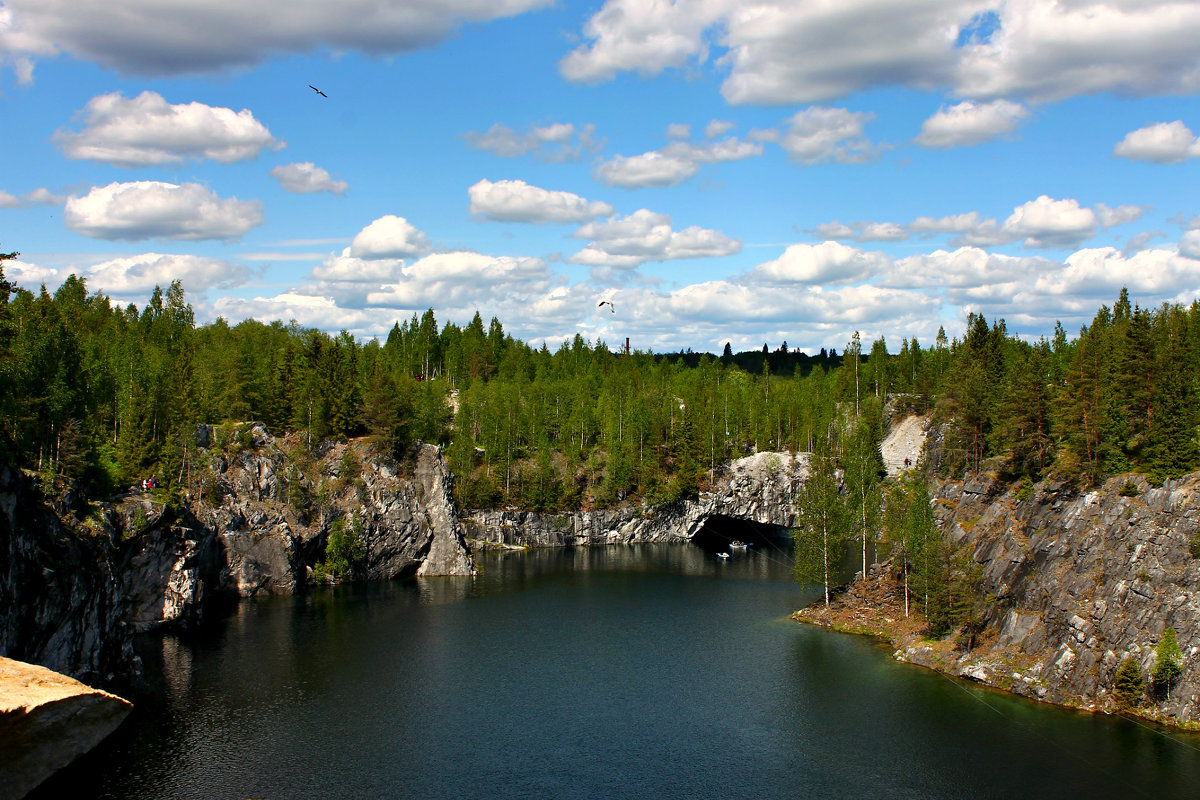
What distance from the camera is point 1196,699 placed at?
4931cm

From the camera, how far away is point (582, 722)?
53000 mm

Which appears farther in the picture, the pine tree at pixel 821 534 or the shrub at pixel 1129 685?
the pine tree at pixel 821 534

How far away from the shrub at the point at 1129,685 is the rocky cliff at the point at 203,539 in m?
63.4

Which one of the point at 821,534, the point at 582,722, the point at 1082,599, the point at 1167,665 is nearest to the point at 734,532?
the point at 821,534

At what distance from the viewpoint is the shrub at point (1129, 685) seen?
2005 inches

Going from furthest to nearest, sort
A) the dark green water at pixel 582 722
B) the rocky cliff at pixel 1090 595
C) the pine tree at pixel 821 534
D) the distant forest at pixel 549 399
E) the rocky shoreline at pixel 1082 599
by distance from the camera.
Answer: the pine tree at pixel 821 534
the distant forest at pixel 549 399
the rocky cliff at pixel 1090 595
the rocky shoreline at pixel 1082 599
the dark green water at pixel 582 722

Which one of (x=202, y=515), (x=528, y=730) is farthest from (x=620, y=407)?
(x=528, y=730)

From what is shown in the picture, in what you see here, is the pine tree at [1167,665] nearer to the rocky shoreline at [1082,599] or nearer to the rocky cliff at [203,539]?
the rocky shoreline at [1082,599]

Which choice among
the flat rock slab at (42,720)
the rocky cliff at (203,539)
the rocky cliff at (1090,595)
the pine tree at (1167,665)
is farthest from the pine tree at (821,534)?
the flat rock slab at (42,720)

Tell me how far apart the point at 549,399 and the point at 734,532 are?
40.2 meters

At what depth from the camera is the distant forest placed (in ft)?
220

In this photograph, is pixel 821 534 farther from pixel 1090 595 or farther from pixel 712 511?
pixel 712 511

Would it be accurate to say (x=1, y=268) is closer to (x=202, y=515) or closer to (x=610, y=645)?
(x=202, y=515)

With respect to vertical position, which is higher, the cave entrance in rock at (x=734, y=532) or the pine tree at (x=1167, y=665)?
the pine tree at (x=1167, y=665)
